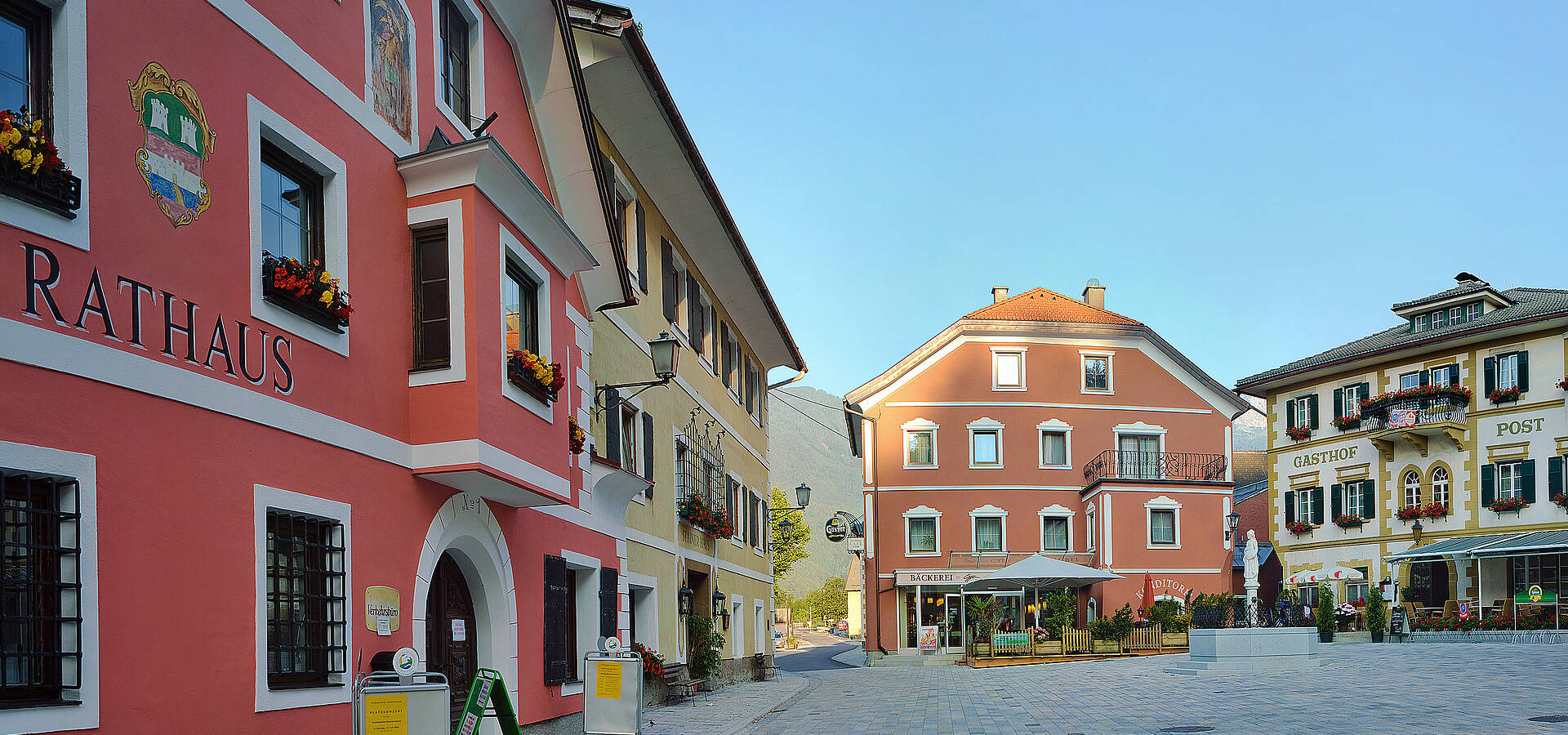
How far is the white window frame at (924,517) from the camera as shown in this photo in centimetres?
4103

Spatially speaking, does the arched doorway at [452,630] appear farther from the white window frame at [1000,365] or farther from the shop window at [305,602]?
the white window frame at [1000,365]

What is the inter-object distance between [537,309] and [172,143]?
4.90 metres

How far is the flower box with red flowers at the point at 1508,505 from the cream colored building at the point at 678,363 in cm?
2107

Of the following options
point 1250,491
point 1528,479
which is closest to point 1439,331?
point 1528,479

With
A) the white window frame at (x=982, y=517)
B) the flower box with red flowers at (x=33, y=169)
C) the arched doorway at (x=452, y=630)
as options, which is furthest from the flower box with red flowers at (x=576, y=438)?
the white window frame at (x=982, y=517)

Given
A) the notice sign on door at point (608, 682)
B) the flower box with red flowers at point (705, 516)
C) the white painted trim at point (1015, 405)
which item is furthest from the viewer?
the white painted trim at point (1015, 405)

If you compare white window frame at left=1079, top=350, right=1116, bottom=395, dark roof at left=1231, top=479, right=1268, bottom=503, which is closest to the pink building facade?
white window frame at left=1079, top=350, right=1116, bottom=395

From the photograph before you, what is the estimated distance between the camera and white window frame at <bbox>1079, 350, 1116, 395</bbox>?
42.4 meters

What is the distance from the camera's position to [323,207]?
8.36 metres

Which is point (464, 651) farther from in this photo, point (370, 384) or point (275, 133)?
point (275, 133)

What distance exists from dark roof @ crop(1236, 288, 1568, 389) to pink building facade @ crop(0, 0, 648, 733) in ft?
Answer: 102

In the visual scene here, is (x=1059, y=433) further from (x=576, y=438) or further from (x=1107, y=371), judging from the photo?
(x=576, y=438)

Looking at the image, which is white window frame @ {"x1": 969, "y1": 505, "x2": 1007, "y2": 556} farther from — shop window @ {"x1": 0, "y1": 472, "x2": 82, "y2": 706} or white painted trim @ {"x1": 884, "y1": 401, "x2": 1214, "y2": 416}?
shop window @ {"x1": 0, "y1": 472, "x2": 82, "y2": 706}

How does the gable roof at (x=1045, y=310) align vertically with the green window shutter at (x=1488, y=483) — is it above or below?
above
